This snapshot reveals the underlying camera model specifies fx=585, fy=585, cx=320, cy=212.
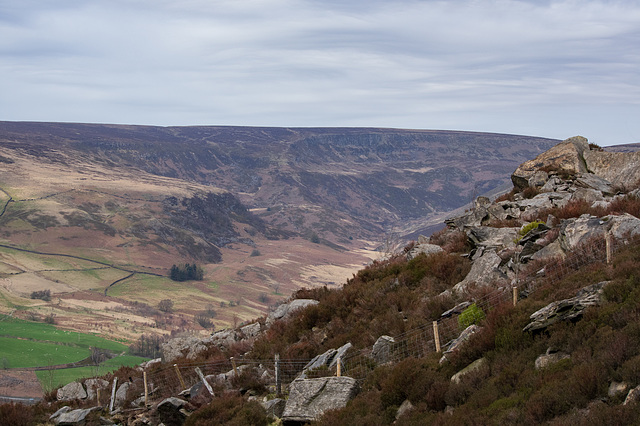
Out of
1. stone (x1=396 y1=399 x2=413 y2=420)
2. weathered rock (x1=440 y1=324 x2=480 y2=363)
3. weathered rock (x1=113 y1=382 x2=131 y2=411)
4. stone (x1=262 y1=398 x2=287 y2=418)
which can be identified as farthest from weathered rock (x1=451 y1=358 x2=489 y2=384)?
weathered rock (x1=113 y1=382 x2=131 y2=411)

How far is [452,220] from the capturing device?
28.5 metres

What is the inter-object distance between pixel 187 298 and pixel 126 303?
18.9m

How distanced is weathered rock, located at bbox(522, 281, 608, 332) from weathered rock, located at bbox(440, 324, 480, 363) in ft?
4.85

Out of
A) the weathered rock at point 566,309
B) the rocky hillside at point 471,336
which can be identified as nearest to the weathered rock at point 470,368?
the rocky hillside at point 471,336

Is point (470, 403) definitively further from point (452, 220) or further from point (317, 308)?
point (452, 220)

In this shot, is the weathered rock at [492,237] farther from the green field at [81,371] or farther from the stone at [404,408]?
the green field at [81,371]

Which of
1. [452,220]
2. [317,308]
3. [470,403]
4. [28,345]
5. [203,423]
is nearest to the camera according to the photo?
[470,403]

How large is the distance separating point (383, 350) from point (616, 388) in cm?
687

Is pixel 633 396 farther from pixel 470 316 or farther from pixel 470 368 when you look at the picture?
pixel 470 316

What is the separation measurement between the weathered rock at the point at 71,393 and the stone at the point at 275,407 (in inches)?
425

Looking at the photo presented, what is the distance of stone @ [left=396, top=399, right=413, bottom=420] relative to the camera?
11206 millimetres

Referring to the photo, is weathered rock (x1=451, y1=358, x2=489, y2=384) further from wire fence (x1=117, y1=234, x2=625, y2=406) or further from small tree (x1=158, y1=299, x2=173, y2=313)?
small tree (x1=158, y1=299, x2=173, y2=313)

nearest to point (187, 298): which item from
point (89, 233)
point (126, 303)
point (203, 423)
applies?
point (126, 303)

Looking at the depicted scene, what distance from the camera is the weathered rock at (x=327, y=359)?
1622cm
